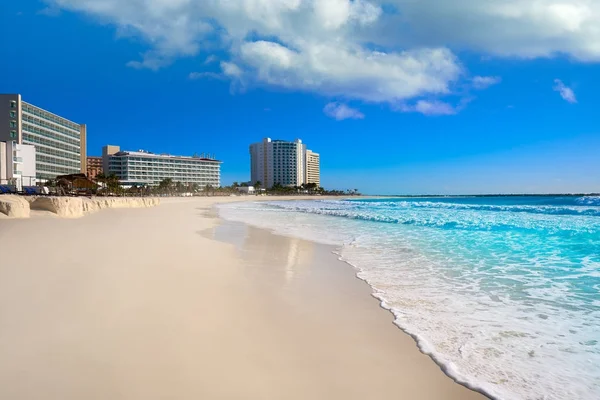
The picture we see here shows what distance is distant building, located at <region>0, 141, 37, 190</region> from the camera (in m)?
58.6

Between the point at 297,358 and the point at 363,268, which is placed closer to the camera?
the point at 297,358

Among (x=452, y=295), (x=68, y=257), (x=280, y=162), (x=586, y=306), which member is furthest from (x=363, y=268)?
(x=280, y=162)

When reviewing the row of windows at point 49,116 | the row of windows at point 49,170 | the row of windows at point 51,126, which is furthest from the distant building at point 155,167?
the row of windows at point 49,170

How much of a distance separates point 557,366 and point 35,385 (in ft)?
13.7

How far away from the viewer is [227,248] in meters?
9.72

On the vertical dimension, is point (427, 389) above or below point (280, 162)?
below

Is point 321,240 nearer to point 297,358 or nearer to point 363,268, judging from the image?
point 363,268

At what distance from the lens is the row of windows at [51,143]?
230 ft

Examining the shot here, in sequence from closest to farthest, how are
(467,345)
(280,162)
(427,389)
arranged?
(427,389)
(467,345)
(280,162)

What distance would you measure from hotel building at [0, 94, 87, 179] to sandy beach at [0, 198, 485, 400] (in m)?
76.4

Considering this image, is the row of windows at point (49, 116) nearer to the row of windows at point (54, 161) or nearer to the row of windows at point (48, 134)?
the row of windows at point (48, 134)

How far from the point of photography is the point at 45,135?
76.1m

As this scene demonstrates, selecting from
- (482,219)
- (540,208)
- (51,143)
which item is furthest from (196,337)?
(51,143)

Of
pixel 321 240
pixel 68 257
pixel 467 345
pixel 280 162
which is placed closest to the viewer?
pixel 467 345
